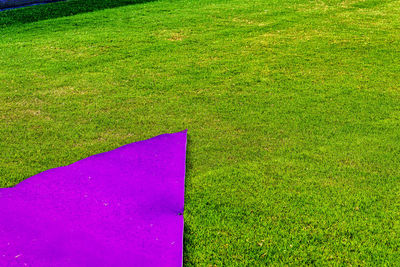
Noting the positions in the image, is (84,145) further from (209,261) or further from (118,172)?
(209,261)

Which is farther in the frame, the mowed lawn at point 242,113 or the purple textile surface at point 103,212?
the mowed lawn at point 242,113

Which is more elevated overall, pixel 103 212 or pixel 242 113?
pixel 242 113

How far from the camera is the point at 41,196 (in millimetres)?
4266

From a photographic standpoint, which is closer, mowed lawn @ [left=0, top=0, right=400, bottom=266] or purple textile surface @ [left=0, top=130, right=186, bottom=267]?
purple textile surface @ [left=0, top=130, right=186, bottom=267]

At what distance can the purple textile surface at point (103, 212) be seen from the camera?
3.57 m

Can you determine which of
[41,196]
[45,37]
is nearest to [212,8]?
[45,37]

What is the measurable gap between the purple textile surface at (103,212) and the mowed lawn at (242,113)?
0.62ft

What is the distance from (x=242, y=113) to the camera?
563 centimetres

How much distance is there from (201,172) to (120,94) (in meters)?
2.25

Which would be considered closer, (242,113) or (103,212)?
(103,212)

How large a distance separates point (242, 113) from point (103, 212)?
2.43m

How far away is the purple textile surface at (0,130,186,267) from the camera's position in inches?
141

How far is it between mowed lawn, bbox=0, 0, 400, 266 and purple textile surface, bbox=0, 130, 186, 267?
188 millimetres

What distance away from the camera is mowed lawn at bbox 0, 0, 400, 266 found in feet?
12.5
